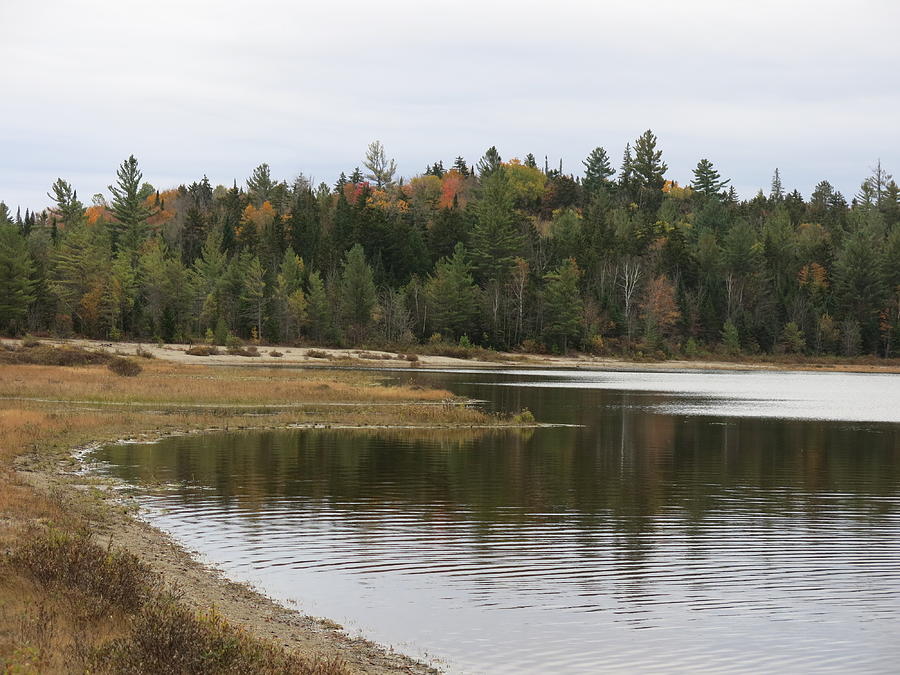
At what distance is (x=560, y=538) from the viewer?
2258cm

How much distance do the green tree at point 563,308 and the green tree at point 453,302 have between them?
1064cm

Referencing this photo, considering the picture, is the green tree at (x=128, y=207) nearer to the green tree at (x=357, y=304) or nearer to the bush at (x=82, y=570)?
the green tree at (x=357, y=304)

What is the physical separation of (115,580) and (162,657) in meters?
3.42

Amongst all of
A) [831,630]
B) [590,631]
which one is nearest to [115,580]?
[590,631]

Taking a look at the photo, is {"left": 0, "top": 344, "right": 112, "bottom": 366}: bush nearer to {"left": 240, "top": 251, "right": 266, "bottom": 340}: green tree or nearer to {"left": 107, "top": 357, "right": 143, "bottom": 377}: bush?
{"left": 107, "top": 357, "right": 143, "bottom": 377}: bush

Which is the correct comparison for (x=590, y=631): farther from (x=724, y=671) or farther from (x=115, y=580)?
(x=115, y=580)

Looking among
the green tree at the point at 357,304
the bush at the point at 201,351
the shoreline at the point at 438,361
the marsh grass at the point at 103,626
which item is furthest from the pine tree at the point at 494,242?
the marsh grass at the point at 103,626

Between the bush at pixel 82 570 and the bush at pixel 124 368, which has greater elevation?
the bush at pixel 124 368

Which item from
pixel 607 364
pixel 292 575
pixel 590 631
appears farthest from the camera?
pixel 607 364

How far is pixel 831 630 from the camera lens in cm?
1586

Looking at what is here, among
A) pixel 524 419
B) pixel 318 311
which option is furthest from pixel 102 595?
pixel 318 311

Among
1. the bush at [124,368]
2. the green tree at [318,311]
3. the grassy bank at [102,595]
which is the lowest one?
the grassy bank at [102,595]

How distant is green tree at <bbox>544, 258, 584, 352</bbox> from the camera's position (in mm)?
138375

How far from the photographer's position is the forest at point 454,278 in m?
129
